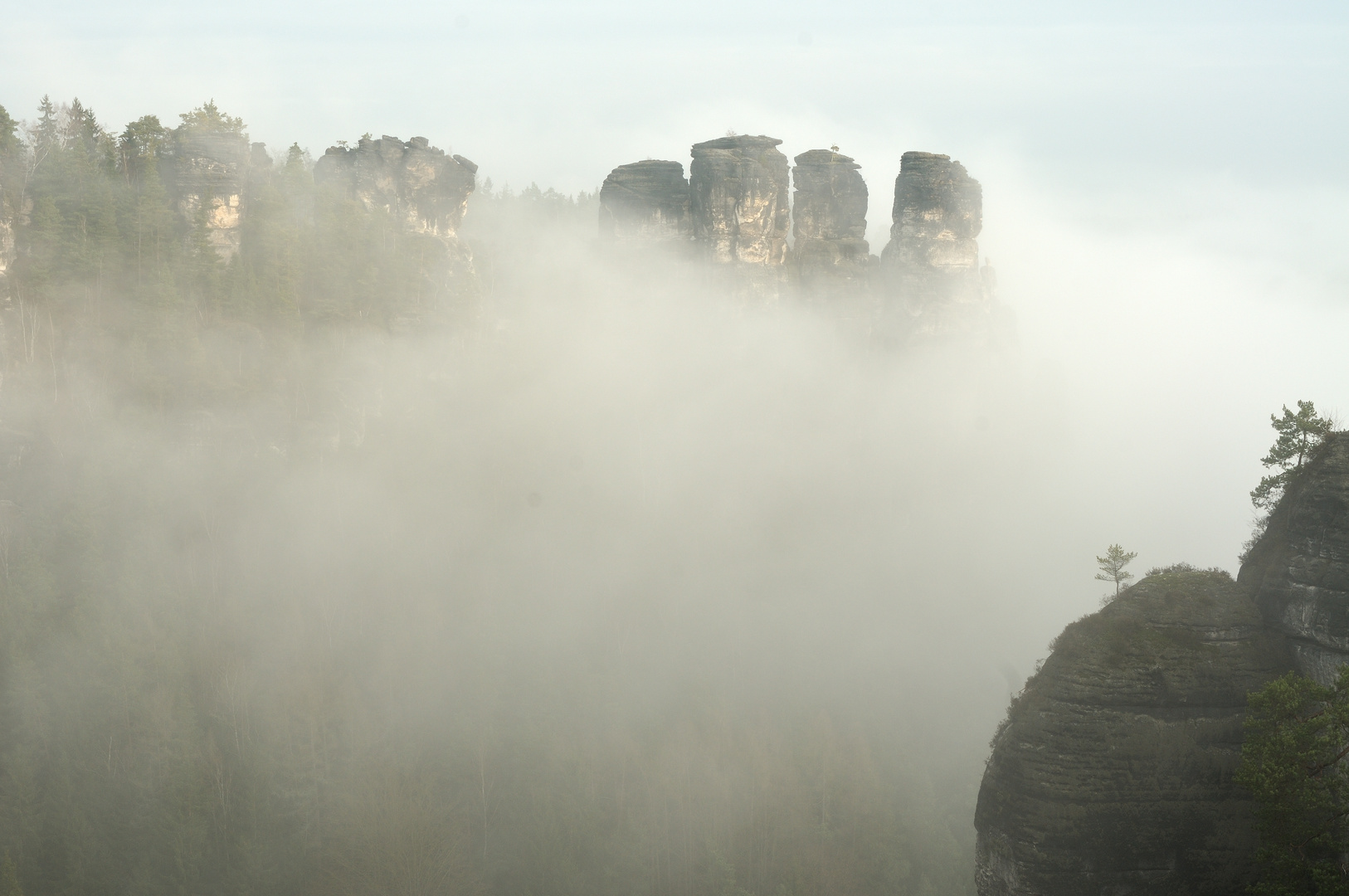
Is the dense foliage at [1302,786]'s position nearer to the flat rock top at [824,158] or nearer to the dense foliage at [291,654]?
Answer: the dense foliage at [291,654]

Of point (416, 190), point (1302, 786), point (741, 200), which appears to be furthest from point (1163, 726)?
point (416, 190)

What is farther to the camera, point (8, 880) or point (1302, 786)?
point (8, 880)

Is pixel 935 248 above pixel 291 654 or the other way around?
above

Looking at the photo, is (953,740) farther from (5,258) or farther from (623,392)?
(5,258)

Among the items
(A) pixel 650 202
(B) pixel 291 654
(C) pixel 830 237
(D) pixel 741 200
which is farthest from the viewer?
(C) pixel 830 237

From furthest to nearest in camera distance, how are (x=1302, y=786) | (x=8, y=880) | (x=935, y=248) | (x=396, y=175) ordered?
(x=935, y=248)
(x=396, y=175)
(x=8, y=880)
(x=1302, y=786)

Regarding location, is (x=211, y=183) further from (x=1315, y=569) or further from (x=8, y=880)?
(x=1315, y=569)

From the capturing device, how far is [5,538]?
1999 inches

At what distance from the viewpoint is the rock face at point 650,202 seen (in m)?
78.5

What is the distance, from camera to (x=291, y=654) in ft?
175

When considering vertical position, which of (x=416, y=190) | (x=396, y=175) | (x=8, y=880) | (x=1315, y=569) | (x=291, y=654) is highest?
(x=396, y=175)

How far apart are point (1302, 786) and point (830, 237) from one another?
59.9 metres

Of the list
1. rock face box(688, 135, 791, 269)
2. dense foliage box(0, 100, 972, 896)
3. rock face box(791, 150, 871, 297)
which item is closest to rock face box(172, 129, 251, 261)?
dense foliage box(0, 100, 972, 896)

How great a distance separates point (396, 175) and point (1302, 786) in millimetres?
65398
